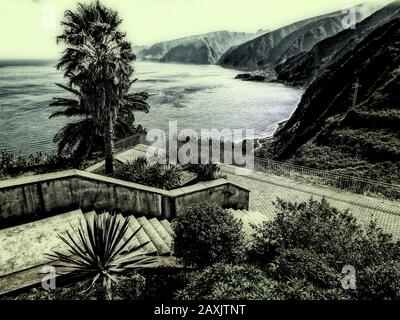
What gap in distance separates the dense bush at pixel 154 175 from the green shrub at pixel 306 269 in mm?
5461

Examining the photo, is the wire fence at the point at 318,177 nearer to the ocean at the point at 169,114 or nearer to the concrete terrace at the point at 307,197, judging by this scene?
the concrete terrace at the point at 307,197

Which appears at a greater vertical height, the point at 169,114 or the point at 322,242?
the point at 322,242

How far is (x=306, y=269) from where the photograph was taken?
19.9ft

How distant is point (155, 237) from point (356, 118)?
24672 mm

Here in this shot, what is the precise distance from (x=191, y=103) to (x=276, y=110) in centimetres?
1787

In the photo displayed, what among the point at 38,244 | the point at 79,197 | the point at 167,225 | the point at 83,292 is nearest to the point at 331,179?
the point at 167,225

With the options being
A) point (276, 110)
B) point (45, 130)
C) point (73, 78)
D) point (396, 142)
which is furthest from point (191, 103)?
point (73, 78)

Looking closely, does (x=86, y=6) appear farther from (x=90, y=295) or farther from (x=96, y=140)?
(x=90, y=295)

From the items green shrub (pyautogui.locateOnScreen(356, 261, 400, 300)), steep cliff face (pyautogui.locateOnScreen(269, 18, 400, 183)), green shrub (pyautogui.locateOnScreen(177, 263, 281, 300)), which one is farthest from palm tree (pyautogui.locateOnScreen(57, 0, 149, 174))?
steep cliff face (pyautogui.locateOnScreen(269, 18, 400, 183))

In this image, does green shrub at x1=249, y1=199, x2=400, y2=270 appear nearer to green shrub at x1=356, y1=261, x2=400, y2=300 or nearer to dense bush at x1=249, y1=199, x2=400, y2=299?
dense bush at x1=249, y1=199, x2=400, y2=299

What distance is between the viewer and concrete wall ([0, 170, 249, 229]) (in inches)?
312

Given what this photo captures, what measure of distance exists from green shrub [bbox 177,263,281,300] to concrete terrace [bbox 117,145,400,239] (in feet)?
21.2

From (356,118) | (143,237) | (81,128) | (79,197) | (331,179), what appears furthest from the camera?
(356,118)

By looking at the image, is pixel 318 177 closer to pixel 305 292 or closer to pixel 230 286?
pixel 305 292
